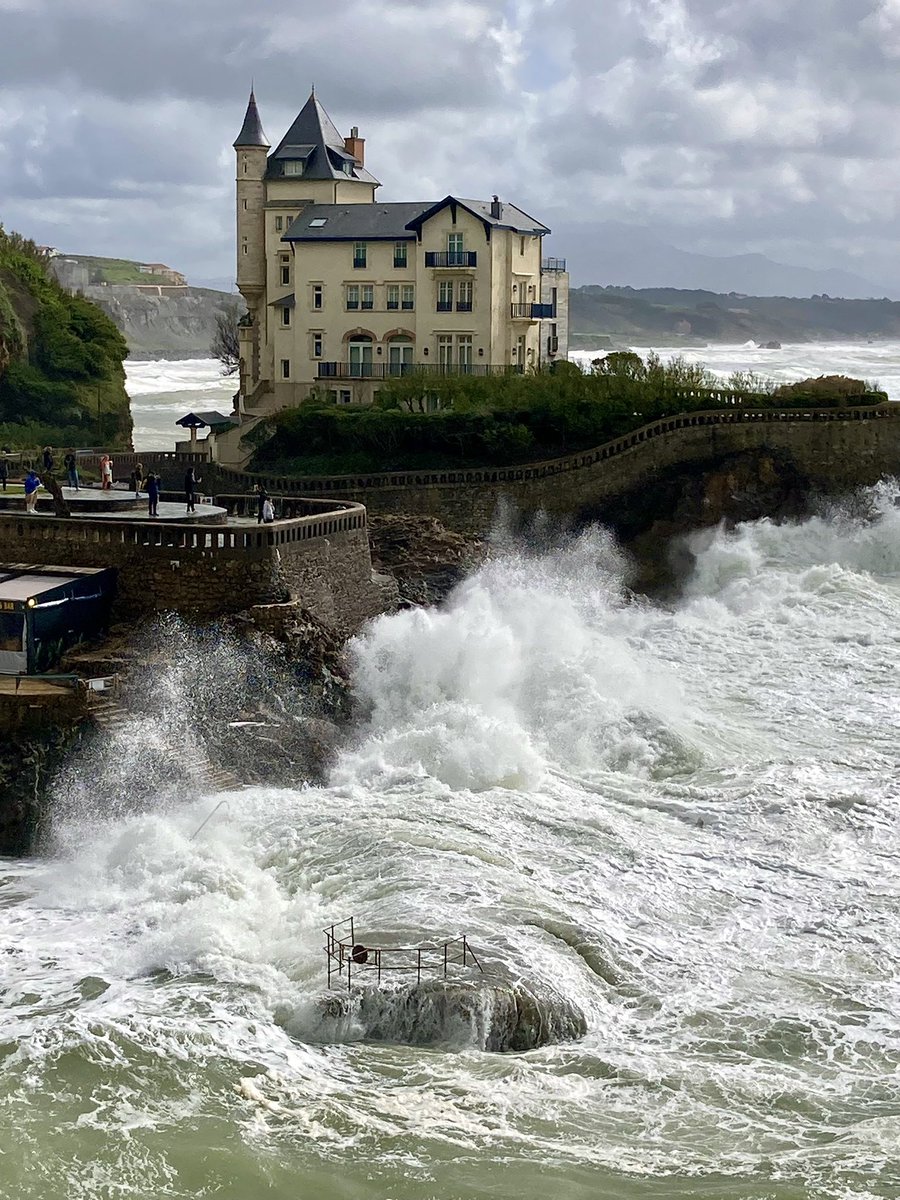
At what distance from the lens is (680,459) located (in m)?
49.4

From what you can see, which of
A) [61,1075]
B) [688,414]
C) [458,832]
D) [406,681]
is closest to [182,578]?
[406,681]

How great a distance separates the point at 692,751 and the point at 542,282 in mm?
36771

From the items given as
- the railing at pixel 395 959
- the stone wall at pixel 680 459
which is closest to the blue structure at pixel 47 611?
the railing at pixel 395 959

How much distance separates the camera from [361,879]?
878 inches

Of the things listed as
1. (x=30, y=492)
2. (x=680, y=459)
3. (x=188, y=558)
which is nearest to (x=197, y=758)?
(x=188, y=558)

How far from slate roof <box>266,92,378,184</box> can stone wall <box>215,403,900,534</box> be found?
15.5 meters

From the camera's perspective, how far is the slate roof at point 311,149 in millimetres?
59625

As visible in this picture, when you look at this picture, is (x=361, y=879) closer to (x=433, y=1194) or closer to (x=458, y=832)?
(x=458, y=832)

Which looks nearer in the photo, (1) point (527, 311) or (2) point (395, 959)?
(2) point (395, 959)

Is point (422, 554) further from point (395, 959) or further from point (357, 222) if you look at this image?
point (395, 959)

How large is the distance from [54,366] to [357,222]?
13.5m

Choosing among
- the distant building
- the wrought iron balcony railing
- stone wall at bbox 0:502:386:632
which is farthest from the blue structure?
the wrought iron balcony railing

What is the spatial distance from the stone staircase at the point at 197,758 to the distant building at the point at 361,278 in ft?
101

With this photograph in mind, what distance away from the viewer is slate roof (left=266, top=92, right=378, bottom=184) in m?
59.6
